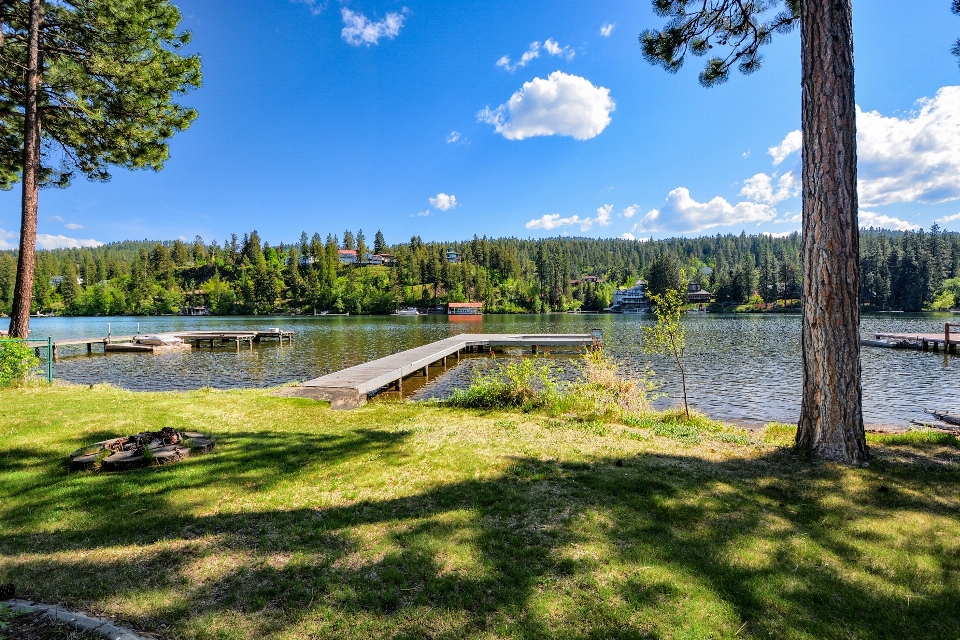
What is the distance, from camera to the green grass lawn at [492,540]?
283cm

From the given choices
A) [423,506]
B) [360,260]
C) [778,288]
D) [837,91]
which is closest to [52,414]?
[423,506]

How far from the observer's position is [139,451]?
575cm

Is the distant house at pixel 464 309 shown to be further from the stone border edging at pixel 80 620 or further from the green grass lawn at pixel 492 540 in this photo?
the stone border edging at pixel 80 620

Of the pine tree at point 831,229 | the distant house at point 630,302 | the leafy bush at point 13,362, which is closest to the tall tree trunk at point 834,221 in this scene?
the pine tree at point 831,229

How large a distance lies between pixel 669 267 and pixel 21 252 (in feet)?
322

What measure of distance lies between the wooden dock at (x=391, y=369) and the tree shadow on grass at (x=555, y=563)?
662 centimetres

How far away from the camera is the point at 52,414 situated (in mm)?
7781

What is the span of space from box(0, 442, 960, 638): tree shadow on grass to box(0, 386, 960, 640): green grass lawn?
0.02 meters

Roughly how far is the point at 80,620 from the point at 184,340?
4096cm

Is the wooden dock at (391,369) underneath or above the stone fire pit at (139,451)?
underneath

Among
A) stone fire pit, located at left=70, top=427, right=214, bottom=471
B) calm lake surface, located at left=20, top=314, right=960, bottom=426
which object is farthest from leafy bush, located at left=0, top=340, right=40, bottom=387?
calm lake surface, located at left=20, top=314, right=960, bottom=426

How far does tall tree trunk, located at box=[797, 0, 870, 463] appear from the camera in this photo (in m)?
5.46

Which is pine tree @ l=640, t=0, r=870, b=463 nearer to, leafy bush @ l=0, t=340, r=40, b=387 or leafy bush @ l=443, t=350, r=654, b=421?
leafy bush @ l=443, t=350, r=654, b=421

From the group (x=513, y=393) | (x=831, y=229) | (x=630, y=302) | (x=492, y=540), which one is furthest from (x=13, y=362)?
(x=630, y=302)
